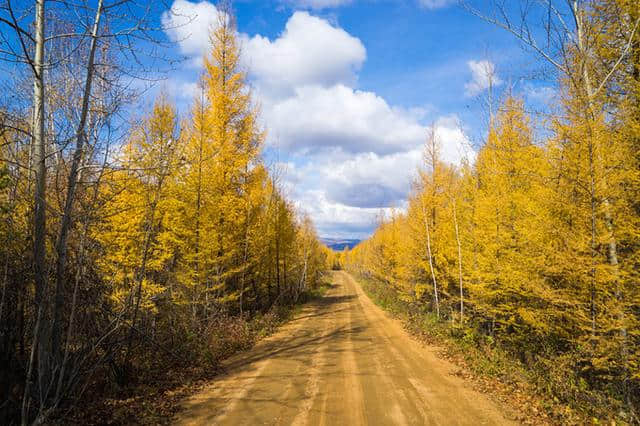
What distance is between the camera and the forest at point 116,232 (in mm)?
4660

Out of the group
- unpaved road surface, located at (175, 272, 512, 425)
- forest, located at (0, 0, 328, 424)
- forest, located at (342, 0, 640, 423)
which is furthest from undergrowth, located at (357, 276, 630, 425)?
forest, located at (0, 0, 328, 424)

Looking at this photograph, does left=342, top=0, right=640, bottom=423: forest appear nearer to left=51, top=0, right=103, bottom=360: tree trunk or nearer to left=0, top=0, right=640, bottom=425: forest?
left=0, top=0, right=640, bottom=425: forest

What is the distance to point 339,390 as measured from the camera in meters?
7.74

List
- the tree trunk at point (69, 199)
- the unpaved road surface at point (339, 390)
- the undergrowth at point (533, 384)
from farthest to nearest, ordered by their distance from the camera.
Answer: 1. the undergrowth at point (533, 384)
2. the unpaved road surface at point (339, 390)
3. the tree trunk at point (69, 199)

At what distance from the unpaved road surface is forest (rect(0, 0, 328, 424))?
6.13ft

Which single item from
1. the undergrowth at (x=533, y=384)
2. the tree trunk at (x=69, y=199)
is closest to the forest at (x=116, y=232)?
the tree trunk at (x=69, y=199)

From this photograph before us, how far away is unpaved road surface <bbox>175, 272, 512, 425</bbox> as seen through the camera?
6.34 m

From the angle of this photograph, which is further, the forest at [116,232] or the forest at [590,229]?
the forest at [590,229]

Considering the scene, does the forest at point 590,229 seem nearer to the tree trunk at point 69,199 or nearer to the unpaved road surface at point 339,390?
the unpaved road surface at point 339,390

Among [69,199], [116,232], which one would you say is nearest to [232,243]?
[116,232]

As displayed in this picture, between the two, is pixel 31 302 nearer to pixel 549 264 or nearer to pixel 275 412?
pixel 275 412

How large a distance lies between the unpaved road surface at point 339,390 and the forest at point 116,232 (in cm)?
187

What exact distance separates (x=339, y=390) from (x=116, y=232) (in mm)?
7995

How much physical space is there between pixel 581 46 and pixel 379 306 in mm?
22346
